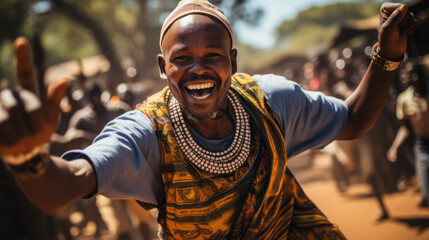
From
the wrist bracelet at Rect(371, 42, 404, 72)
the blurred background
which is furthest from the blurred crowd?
the wrist bracelet at Rect(371, 42, 404, 72)

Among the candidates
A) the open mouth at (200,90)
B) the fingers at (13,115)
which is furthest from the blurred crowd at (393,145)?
the fingers at (13,115)

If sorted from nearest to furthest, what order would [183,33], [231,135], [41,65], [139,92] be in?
[183,33] → [231,135] → [41,65] → [139,92]

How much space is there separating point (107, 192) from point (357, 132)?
1438mm

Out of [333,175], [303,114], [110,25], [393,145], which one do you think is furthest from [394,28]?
[110,25]

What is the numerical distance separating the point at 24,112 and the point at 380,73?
5.95ft

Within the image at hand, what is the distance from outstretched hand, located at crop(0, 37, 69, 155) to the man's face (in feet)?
2.58

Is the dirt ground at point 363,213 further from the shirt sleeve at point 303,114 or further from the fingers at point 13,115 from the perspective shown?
the fingers at point 13,115

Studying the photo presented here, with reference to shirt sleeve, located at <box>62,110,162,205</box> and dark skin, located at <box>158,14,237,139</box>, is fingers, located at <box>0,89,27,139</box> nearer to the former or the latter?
shirt sleeve, located at <box>62,110,162,205</box>

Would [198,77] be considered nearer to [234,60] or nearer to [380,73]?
[234,60]

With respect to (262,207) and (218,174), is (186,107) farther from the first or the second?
(262,207)

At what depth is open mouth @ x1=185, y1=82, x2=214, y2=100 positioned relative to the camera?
190 centimetres

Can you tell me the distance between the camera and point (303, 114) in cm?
214

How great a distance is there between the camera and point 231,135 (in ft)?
6.73

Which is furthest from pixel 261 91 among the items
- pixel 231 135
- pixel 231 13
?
pixel 231 13
